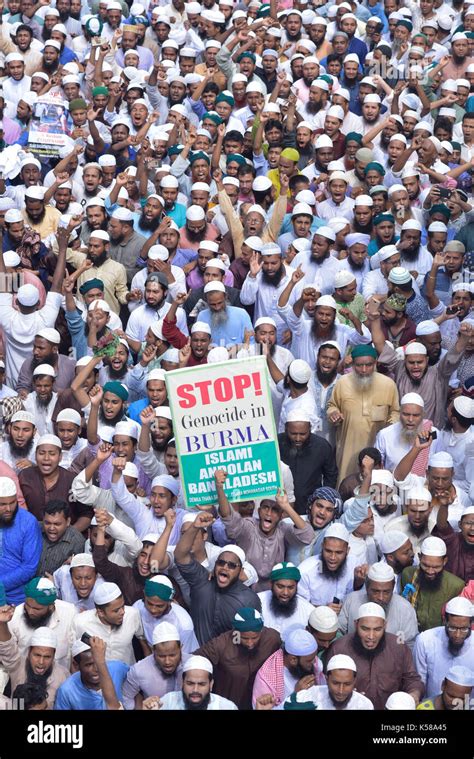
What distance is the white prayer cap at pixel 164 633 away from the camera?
9773mm

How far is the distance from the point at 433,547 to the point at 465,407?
1751 millimetres

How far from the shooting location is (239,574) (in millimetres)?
10383

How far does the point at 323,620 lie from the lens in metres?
10.1

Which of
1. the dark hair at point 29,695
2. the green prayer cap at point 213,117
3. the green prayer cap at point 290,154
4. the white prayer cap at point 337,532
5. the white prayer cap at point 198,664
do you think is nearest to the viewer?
the dark hair at point 29,695

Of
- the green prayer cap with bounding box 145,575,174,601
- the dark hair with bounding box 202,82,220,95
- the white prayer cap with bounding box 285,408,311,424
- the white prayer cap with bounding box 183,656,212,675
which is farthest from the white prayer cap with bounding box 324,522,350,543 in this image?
the dark hair with bounding box 202,82,220,95

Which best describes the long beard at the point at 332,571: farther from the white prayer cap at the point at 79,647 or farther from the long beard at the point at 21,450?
the long beard at the point at 21,450

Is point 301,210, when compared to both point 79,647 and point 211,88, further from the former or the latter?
point 79,647

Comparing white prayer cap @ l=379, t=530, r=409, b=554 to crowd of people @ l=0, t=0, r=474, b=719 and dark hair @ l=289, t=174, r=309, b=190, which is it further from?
dark hair @ l=289, t=174, r=309, b=190

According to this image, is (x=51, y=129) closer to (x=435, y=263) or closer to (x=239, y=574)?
(x=435, y=263)

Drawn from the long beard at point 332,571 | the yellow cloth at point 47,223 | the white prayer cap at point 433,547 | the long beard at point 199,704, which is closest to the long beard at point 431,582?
the white prayer cap at point 433,547

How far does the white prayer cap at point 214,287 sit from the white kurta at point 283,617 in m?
3.40

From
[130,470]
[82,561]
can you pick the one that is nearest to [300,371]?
[130,470]

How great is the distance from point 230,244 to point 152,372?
8.87ft
